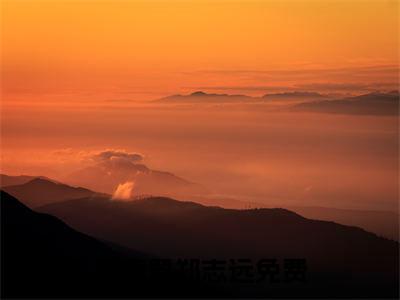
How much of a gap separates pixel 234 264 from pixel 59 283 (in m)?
25.5

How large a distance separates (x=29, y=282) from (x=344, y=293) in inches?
3529

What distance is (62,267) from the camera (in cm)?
10238

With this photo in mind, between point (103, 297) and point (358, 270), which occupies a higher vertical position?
point (358, 270)

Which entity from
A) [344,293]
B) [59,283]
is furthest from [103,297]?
[344,293]

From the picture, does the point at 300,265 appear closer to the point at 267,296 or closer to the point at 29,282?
the point at 29,282

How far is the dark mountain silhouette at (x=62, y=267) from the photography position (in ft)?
316

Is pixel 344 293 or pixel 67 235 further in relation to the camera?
pixel 344 293

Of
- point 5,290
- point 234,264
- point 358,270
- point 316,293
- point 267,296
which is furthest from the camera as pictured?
point 358,270

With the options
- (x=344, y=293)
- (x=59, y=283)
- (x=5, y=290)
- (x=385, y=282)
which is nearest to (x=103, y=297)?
(x=59, y=283)

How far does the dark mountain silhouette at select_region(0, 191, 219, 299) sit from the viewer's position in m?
96.4

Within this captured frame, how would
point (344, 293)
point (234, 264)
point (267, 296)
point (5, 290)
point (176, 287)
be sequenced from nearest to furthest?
point (234, 264) < point (5, 290) < point (176, 287) < point (267, 296) < point (344, 293)

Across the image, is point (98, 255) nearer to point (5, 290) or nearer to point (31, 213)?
point (31, 213)

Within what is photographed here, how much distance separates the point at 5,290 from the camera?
9269 centimetres

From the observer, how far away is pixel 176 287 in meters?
112
